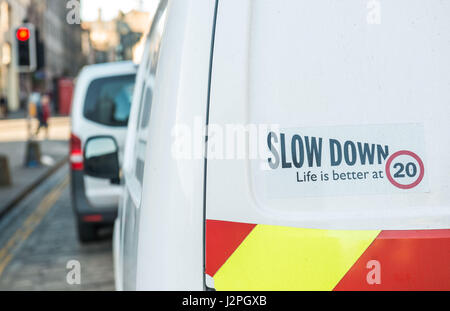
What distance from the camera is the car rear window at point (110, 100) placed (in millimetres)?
6895

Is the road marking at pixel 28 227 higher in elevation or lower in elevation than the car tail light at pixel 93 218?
lower

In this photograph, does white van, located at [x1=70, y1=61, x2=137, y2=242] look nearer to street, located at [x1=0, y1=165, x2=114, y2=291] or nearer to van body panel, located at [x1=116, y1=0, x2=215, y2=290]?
street, located at [x1=0, y1=165, x2=114, y2=291]

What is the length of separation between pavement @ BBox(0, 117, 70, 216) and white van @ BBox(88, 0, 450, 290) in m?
8.30

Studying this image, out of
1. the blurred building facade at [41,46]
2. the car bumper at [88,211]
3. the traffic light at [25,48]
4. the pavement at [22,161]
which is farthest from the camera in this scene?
the blurred building facade at [41,46]

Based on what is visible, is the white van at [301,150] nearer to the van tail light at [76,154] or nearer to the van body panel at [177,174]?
the van body panel at [177,174]

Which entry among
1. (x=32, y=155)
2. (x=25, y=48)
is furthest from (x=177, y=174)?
(x=32, y=155)

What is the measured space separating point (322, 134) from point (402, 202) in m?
0.27

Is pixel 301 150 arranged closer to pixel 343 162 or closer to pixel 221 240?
pixel 343 162

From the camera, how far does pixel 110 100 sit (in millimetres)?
6965

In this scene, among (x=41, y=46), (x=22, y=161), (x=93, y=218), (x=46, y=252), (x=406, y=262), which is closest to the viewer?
(x=406, y=262)

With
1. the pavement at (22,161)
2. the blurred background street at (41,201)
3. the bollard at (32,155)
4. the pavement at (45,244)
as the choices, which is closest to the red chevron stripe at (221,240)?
the blurred background street at (41,201)

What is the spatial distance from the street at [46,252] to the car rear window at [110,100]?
1464 millimetres

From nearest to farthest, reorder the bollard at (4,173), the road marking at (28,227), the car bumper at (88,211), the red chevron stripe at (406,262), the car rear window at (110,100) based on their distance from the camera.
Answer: the red chevron stripe at (406,262) < the car bumper at (88,211) < the car rear window at (110,100) < the road marking at (28,227) < the bollard at (4,173)

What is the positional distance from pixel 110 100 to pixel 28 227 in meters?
2.70
